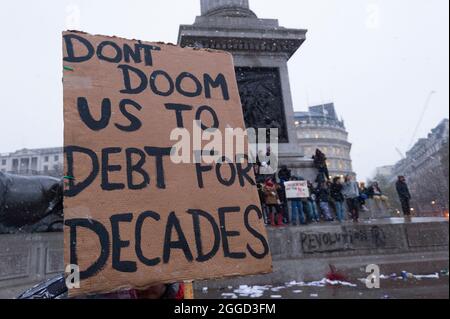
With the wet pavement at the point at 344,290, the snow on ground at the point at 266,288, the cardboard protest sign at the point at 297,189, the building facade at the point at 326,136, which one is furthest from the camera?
the building facade at the point at 326,136

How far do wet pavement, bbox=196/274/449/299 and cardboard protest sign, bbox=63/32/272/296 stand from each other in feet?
13.6

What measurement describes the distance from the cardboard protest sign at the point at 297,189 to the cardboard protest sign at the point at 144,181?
700 cm

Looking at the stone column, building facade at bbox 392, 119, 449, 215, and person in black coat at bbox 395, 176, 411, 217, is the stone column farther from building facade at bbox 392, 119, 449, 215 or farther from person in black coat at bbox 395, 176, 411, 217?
building facade at bbox 392, 119, 449, 215

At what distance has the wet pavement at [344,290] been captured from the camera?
5.96m

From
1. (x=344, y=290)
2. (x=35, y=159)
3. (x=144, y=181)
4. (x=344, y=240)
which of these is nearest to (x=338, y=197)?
(x=344, y=240)

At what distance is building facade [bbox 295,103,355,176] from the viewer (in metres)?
84.3

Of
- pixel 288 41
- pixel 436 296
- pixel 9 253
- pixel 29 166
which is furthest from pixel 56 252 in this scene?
pixel 29 166

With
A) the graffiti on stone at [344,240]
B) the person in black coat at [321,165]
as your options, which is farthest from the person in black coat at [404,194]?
the graffiti on stone at [344,240]

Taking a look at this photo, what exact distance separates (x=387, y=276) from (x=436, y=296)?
2.07m

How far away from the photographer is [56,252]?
6.84 metres

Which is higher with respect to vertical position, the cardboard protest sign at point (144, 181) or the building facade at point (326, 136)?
the building facade at point (326, 136)

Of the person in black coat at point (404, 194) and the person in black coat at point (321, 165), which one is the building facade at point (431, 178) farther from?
the person in black coat at point (321, 165)
